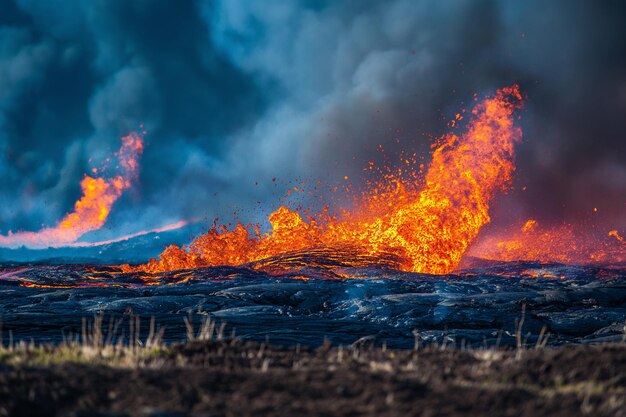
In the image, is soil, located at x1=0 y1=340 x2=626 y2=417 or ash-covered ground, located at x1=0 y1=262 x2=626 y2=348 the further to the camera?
ash-covered ground, located at x1=0 y1=262 x2=626 y2=348

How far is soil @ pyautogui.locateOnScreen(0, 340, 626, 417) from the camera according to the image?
6266 mm

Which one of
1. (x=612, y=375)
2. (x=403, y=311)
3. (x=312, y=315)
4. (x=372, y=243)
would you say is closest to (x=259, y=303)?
(x=312, y=315)

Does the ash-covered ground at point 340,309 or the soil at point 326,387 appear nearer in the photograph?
the soil at point 326,387

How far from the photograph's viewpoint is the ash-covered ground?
86.3 ft

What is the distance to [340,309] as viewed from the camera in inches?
1389

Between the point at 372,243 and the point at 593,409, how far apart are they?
215 ft

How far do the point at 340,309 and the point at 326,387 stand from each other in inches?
1125

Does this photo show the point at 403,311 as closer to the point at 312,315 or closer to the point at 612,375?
the point at 312,315

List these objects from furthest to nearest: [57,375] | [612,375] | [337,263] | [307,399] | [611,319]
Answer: [337,263] → [611,319] → [612,375] → [57,375] → [307,399]

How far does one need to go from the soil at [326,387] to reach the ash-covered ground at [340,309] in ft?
46.7

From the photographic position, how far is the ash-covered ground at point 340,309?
86.3ft

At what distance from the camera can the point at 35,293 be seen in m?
38.9

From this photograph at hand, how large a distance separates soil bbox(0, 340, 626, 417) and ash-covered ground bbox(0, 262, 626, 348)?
1425 centimetres

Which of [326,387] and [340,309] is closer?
[326,387]
